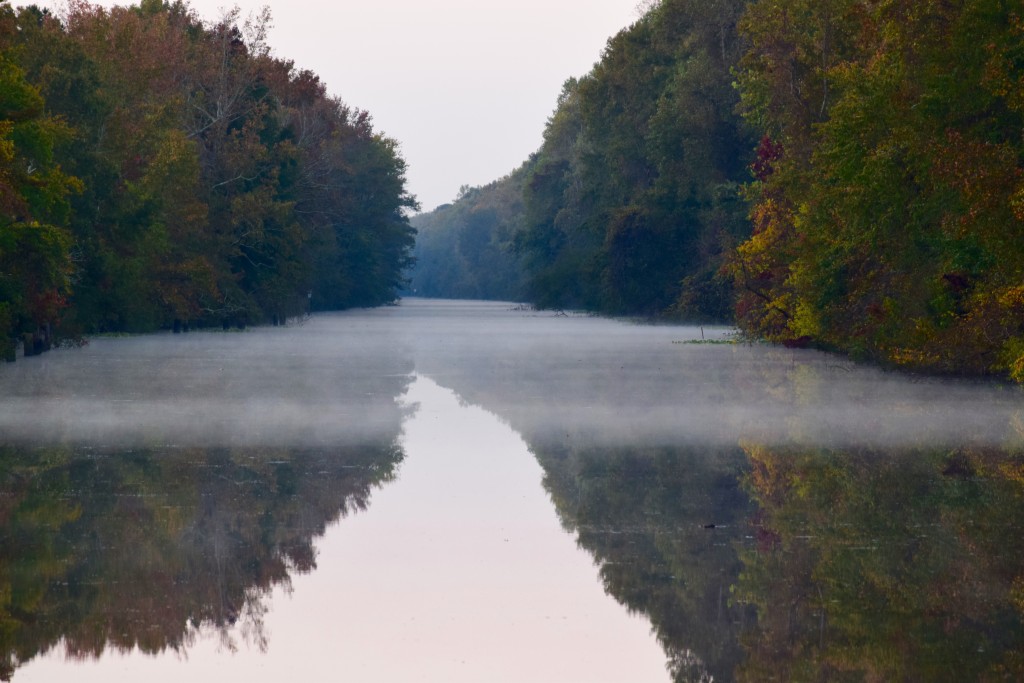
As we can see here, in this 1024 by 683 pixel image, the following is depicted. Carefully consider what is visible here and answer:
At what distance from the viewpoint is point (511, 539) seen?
1161 centimetres

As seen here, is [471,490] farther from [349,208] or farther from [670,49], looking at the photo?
[349,208]

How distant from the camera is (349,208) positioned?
11012 centimetres

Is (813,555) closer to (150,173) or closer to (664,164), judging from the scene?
(150,173)

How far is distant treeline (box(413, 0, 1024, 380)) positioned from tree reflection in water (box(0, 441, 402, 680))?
14.5m

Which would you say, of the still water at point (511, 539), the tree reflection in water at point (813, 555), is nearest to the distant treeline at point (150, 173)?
the still water at point (511, 539)

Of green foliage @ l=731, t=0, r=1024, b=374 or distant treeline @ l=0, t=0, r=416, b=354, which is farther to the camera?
distant treeline @ l=0, t=0, r=416, b=354

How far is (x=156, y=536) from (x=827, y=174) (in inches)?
1105

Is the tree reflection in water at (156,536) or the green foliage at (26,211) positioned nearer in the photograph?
the tree reflection in water at (156,536)

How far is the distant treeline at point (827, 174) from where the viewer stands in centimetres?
2816

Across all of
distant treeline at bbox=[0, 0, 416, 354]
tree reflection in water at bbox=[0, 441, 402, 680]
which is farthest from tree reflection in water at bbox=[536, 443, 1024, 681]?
distant treeline at bbox=[0, 0, 416, 354]

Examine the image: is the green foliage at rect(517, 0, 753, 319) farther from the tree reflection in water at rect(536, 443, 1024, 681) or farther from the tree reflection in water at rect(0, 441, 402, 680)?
the tree reflection in water at rect(0, 441, 402, 680)

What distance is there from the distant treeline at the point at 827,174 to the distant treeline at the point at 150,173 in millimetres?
18806

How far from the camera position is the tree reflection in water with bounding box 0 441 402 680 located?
831cm

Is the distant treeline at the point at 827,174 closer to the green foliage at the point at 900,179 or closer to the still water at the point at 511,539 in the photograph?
the green foliage at the point at 900,179
